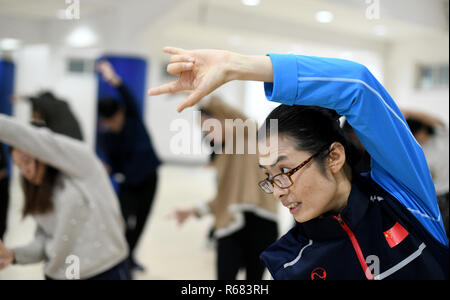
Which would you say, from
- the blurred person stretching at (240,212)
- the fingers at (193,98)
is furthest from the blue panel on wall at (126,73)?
the fingers at (193,98)

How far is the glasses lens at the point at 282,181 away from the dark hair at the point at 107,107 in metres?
2.46

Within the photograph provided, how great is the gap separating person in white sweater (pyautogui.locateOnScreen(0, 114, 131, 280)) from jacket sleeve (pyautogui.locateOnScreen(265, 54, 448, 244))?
98 cm

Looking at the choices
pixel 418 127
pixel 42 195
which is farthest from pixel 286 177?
pixel 418 127

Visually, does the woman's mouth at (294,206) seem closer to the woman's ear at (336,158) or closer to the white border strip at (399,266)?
the woman's ear at (336,158)

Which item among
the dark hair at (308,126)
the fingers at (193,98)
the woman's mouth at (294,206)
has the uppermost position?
the fingers at (193,98)

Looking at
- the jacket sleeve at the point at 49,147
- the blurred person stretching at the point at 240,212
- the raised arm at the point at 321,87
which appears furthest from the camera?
the blurred person stretching at the point at 240,212

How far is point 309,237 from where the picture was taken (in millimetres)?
941

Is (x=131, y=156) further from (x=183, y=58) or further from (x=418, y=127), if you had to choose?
(x=183, y=58)

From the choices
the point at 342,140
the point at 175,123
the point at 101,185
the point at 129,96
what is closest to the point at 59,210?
the point at 101,185

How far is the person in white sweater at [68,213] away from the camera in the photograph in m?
1.45

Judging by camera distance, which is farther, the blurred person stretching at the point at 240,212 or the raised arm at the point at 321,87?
the blurred person stretching at the point at 240,212

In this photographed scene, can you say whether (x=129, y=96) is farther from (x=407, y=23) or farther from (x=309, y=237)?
(x=309, y=237)

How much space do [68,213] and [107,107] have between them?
174cm

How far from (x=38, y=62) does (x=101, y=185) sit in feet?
8.34
